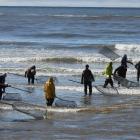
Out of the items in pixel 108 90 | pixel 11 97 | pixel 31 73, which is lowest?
pixel 11 97

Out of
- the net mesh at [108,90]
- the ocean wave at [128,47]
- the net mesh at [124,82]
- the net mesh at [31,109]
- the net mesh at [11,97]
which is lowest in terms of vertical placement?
the net mesh at [31,109]

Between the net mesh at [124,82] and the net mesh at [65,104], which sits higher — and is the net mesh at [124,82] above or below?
above

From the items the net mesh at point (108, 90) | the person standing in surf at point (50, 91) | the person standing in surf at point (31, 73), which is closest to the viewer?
the person standing in surf at point (50, 91)

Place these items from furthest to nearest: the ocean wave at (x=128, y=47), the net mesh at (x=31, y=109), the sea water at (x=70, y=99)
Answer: the ocean wave at (x=128, y=47)
the net mesh at (x=31, y=109)
the sea water at (x=70, y=99)

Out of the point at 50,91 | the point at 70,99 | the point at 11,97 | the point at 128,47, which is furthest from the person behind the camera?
the point at 128,47

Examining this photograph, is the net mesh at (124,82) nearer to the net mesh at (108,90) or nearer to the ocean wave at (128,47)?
the net mesh at (108,90)

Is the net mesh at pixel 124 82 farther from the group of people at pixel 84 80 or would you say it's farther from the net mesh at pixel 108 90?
the net mesh at pixel 108 90

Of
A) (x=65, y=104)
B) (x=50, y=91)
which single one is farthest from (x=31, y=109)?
(x=65, y=104)

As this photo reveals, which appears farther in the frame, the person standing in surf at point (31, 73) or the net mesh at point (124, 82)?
the person standing in surf at point (31, 73)

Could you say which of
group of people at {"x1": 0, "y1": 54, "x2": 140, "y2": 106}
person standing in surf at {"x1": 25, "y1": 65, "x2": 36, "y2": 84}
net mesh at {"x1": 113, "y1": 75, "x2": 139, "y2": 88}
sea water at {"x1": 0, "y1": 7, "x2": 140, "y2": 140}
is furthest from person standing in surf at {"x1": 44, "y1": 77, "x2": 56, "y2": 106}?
person standing in surf at {"x1": 25, "y1": 65, "x2": 36, "y2": 84}

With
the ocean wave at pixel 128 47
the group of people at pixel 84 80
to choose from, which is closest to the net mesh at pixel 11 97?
the group of people at pixel 84 80

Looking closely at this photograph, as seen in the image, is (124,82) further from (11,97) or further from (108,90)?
(11,97)

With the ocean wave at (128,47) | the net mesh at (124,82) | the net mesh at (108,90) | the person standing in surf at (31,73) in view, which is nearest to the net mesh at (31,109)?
the net mesh at (108,90)

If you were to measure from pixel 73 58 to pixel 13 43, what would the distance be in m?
16.4
